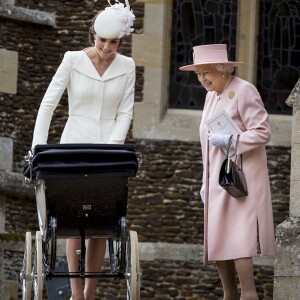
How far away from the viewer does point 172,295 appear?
614 inches

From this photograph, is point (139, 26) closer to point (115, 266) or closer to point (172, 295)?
point (172, 295)

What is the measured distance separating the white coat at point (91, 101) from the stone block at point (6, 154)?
4.96 metres

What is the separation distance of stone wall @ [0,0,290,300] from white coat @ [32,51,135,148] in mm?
5025

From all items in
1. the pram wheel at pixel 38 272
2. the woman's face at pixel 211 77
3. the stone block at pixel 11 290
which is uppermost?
the woman's face at pixel 211 77

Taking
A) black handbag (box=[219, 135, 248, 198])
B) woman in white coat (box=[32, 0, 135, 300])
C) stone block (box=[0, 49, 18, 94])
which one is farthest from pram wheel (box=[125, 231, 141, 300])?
stone block (box=[0, 49, 18, 94])

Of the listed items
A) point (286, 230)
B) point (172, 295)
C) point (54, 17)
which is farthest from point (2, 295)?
point (286, 230)

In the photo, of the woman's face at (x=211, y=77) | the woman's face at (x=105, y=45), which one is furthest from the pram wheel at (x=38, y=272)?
the woman's face at (x=211, y=77)

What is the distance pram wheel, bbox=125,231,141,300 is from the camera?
985 cm

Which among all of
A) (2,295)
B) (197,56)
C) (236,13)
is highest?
(236,13)

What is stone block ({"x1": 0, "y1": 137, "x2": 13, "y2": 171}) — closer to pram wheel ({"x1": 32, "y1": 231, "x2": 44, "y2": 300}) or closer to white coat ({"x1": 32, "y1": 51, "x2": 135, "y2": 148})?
white coat ({"x1": 32, "y1": 51, "x2": 135, "y2": 148})

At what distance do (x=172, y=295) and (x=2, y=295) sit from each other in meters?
→ 1.69

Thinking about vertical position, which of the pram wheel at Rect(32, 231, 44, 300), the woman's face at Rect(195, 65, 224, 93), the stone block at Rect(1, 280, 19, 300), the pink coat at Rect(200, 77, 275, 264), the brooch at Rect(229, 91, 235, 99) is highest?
the woman's face at Rect(195, 65, 224, 93)

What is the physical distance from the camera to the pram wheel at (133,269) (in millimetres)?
9852

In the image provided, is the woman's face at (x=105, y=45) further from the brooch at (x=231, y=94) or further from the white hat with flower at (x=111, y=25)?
the brooch at (x=231, y=94)
